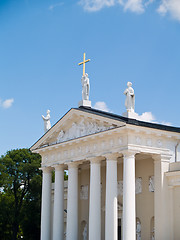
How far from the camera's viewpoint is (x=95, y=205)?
26.4 m

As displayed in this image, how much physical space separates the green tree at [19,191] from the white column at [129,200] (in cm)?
2239

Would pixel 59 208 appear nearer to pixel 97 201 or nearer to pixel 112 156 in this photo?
pixel 97 201

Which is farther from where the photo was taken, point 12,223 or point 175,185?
point 12,223

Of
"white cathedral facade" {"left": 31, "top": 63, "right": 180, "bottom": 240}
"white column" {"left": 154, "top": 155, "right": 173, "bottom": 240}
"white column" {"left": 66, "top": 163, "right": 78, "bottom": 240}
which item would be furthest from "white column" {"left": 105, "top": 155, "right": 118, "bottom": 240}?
"white column" {"left": 66, "top": 163, "right": 78, "bottom": 240}

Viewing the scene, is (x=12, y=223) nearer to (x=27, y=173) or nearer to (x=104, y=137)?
(x=27, y=173)

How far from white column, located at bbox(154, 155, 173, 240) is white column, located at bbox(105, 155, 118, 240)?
7.92 feet

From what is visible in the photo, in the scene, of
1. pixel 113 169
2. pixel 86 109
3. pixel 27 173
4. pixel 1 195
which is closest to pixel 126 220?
pixel 113 169

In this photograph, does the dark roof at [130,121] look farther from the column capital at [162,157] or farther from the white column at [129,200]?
the white column at [129,200]

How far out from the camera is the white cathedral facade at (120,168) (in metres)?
24.5

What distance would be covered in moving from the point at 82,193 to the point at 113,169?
25.8 feet

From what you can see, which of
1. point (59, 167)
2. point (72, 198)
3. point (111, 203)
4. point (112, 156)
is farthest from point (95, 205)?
point (59, 167)

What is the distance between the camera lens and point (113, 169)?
2533cm

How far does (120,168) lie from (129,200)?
5.57 meters

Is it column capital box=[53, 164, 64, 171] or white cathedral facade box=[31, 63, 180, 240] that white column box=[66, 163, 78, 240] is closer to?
white cathedral facade box=[31, 63, 180, 240]
